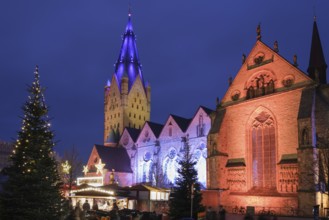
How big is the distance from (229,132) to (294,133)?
7.51m

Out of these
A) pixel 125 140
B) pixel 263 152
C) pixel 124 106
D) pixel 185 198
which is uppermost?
pixel 124 106

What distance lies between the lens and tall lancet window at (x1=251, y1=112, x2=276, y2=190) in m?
36.1

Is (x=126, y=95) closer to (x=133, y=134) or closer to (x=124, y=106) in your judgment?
(x=124, y=106)

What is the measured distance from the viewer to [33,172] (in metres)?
17.5

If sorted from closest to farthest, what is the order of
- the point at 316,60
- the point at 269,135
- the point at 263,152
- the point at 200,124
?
the point at 269,135, the point at 263,152, the point at 316,60, the point at 200,124

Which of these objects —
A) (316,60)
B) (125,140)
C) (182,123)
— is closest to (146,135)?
(125,140)

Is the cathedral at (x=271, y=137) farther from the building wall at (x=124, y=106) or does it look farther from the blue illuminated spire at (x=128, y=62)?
the blue illuminated spire at (x=128, y=62)

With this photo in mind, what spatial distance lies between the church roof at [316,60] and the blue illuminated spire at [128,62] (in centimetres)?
5361

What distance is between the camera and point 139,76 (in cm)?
8919

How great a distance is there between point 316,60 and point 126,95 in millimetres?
53792

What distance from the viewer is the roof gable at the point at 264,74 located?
1396 inches

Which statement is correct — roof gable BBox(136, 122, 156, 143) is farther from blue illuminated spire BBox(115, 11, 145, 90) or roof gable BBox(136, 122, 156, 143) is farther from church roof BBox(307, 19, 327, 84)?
church roof BBox(307, 19, 327, 84)

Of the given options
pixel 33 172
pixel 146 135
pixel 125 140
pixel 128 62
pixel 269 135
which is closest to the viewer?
pixel 33 172

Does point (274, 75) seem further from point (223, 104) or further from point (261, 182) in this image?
point (261, 182)
